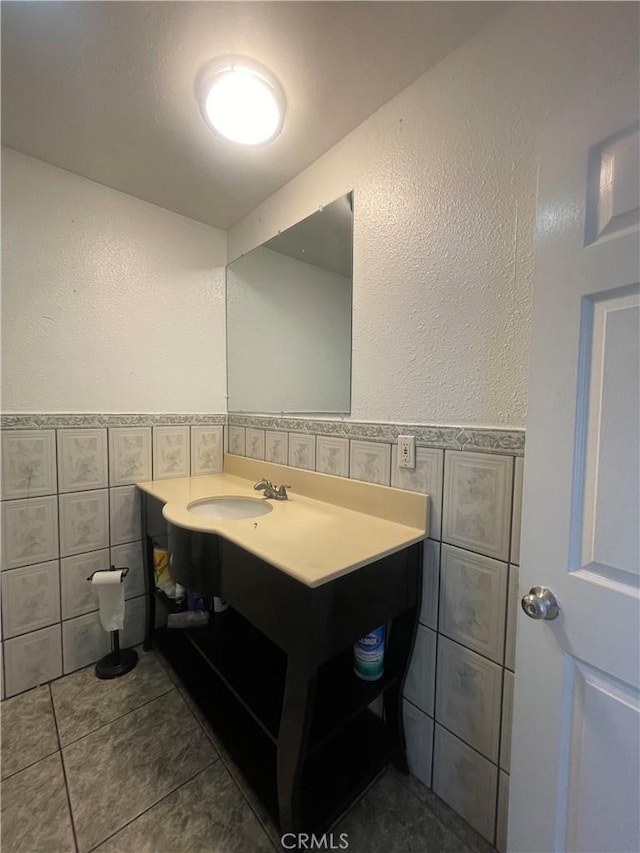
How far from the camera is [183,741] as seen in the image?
1157 mm

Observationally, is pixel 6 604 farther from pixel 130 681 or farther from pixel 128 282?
pixel 128 282

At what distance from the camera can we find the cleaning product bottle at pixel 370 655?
1.01 metres

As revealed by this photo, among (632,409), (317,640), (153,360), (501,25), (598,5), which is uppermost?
(501,25)

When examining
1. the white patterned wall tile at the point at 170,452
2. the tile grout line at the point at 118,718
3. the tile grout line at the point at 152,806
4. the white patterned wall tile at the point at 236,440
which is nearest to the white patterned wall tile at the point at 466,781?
the tile grout line at the point at 152,806

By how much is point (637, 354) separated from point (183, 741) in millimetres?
1677

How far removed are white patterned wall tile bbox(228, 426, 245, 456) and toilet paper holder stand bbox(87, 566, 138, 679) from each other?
0.72 m

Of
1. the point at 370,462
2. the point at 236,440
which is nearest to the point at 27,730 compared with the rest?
the point at 236,440

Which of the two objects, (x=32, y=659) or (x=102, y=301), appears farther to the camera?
(x=102, y=301)

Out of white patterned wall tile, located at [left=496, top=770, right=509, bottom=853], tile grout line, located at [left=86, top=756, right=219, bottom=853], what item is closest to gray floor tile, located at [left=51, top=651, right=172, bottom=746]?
tile grout line, located at [left=86, top=756, right=219, bottom=853]

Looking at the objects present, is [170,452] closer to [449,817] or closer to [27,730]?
[27,730]

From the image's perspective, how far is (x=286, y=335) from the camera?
62.9 inches

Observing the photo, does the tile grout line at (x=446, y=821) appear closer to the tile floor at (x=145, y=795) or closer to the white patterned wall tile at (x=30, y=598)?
the tile floor at (x=145, y=795)

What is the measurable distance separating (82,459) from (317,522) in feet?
3.56

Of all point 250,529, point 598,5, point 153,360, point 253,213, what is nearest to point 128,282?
point 153,360
